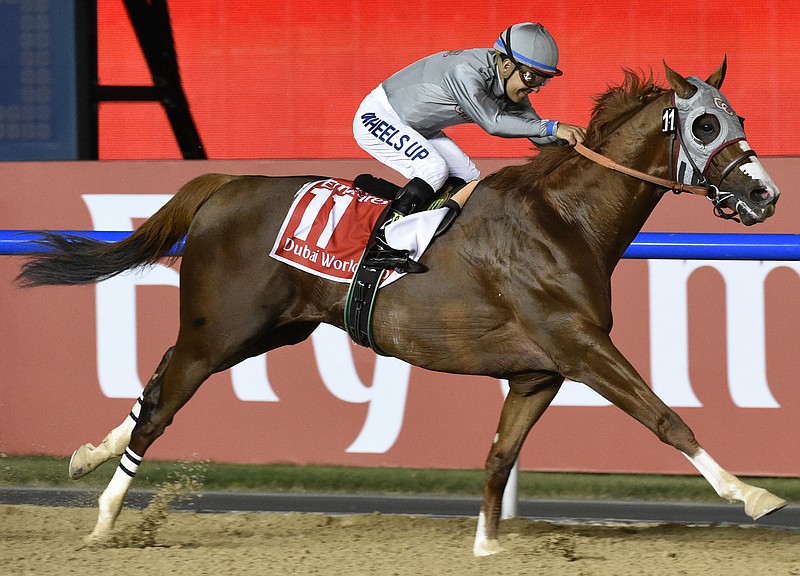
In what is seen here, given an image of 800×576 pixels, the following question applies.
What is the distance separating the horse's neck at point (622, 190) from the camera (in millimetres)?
4465

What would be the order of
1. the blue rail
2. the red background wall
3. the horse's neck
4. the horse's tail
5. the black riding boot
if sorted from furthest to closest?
the red background wall, the horse's tail, the blue rail, the black riding boot, the horse's neck

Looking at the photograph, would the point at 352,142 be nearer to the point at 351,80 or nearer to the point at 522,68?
the point at 351,80

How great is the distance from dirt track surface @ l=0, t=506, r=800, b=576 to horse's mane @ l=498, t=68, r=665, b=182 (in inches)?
56.2

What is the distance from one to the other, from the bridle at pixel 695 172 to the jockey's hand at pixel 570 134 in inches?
1.9

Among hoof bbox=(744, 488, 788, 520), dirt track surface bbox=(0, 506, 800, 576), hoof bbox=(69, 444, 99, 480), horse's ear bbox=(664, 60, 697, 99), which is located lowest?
dirt track surface bbox=(0, 506, 800, 576)

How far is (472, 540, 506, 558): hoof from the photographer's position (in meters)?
4.59

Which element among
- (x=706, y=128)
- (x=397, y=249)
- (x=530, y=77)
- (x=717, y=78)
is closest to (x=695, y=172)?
(x=706, y=128)

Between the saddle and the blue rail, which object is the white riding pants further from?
the blue rail

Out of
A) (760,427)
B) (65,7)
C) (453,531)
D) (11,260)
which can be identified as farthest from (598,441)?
(65,7)

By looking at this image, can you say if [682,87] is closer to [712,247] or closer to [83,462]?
[712,247]

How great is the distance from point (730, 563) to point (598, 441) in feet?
5.93

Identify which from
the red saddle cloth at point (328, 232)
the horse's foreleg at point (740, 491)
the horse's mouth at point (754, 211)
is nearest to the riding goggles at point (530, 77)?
the red saddle cloth at point (328, 232)

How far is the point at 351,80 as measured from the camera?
712cm

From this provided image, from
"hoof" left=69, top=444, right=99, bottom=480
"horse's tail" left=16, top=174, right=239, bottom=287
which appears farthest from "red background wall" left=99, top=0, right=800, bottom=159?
"hoof" left=69, top=444, right=99, bottom=480
